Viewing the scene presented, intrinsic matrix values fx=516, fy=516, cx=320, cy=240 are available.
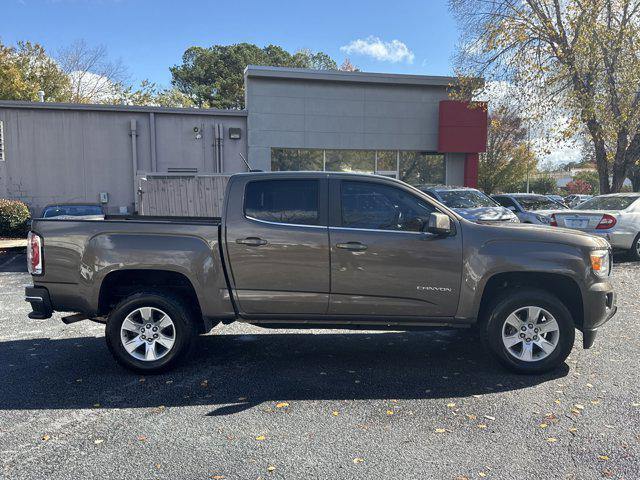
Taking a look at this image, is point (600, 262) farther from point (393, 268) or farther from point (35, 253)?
point (35, 253)

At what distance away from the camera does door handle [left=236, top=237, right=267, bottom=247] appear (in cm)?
473

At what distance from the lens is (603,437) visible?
3.59m

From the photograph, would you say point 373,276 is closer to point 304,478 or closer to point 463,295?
point 463,295

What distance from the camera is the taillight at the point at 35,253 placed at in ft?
15.7

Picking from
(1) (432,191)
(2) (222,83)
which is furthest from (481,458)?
(2) (222,83)

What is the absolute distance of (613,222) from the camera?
11.1 metres

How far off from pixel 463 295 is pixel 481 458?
1675 mm

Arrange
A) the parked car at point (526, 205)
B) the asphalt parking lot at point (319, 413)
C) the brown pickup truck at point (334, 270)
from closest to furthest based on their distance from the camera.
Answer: the asphalt parking lot at point (319, 413), the brown pickup truck at point (334, 270), the parked car at point (526, 205)

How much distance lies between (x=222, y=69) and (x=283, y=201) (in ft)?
135

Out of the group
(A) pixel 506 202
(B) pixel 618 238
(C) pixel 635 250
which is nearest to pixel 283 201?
(B) pixel 618 238

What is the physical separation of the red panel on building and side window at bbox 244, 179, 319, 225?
1437 cm

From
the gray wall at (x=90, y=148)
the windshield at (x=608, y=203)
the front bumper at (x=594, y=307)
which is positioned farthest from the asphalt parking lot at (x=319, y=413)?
the gray wall at (x=90, y=148)

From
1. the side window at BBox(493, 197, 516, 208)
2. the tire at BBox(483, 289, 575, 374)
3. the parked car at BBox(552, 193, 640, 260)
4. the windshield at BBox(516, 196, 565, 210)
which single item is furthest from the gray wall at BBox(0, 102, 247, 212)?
the tire at BBox(483, 289, 575, 374)

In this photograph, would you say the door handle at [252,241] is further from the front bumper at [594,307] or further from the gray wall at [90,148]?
the gray wall at [90,148]
